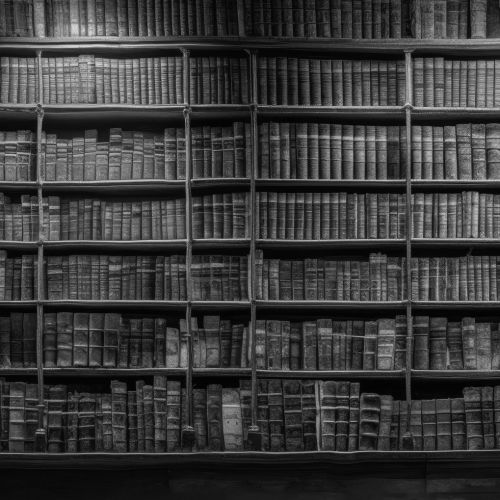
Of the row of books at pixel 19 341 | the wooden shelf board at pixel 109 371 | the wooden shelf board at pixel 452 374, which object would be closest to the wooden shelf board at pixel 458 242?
the wooden shelf board at pixel 452 374

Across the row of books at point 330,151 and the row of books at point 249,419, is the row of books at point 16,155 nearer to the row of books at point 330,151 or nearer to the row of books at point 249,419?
the row of books at point 249,419

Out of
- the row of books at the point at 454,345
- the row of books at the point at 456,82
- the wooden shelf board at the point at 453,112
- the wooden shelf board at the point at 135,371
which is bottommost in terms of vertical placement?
the wooden shelf board at the point at 135,371

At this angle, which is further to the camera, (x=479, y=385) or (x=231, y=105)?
(x=479, y=385)

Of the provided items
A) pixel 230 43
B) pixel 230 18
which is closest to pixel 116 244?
pixel 230 43

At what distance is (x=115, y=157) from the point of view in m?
4.14

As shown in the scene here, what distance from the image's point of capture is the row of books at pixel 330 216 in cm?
411

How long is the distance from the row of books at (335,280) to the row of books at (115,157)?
0.70 metres

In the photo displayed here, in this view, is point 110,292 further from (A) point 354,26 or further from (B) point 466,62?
(B) point 466,62

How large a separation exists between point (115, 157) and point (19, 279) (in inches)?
32.3

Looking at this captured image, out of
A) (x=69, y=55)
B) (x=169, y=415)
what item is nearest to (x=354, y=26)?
(x=69, y=55)

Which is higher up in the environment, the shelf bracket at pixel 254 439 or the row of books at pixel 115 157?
the row of books at pixel 115 157

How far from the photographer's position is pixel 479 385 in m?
Answer: 4.36

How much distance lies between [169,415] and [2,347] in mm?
948

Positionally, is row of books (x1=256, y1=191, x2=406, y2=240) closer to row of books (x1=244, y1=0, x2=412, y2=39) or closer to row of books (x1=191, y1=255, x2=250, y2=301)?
row of books (x1=191, y1=255, x2=250, y2=301)
